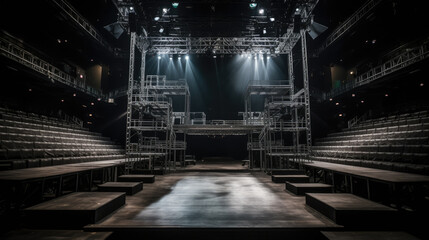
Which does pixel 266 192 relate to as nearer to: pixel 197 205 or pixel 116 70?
pixel 197 205

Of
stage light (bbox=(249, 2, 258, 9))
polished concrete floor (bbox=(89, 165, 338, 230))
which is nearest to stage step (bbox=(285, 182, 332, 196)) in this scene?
polished concrete floor (bbox=(89, 165, 338, 230))

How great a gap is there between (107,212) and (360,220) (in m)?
4.73

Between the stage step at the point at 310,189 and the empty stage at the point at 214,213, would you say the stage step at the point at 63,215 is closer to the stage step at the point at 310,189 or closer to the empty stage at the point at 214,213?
the empty stage at the point at 214,213

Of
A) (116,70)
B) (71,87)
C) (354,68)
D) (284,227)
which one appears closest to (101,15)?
(116,70)

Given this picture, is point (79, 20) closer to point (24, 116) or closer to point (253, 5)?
point (24, 116)

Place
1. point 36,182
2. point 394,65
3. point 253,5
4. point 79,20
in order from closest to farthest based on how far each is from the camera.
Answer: point 36,182
point 253,5
point 394,65
point 79,20

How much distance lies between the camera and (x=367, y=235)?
10.8 ft

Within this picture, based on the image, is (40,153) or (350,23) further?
(350,23)

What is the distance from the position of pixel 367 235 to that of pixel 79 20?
1967cm

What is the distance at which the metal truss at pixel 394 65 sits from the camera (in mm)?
10650

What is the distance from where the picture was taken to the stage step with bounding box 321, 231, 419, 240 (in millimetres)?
3131

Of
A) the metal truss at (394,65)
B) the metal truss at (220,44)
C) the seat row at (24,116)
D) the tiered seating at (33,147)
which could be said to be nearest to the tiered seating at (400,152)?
the metal truss at (394,65)

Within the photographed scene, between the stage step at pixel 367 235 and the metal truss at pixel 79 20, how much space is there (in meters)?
17.5

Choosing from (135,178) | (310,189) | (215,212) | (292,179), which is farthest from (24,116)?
(310,189)
